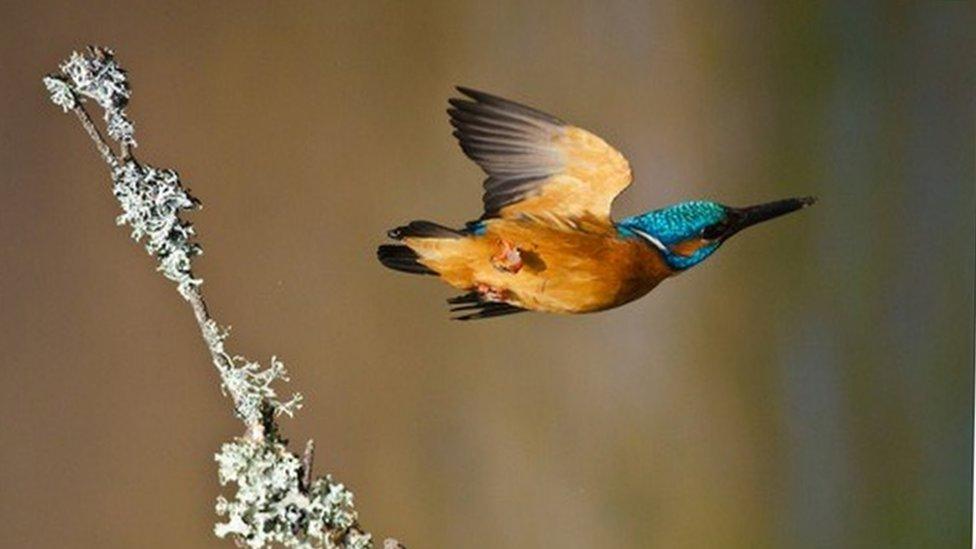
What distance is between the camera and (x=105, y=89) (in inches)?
58.4

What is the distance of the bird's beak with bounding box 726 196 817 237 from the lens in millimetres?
1854

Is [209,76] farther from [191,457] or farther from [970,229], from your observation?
[970,229]

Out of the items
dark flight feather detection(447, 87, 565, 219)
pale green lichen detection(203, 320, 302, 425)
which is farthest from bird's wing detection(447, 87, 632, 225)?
pale green lichen detection(203, 320, 302, 425)

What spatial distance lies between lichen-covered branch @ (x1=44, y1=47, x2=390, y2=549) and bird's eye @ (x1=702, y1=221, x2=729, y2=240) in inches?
26.4

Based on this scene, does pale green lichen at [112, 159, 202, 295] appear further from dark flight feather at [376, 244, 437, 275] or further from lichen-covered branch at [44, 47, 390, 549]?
dark flight feather at [376, 244, 437, 275]

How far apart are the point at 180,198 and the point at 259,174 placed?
118 mm

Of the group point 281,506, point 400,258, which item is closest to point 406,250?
point 400,258

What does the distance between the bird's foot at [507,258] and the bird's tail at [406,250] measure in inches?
3.6

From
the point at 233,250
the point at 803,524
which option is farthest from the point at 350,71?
the point at 803,524

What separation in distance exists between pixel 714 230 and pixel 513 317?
349 mm

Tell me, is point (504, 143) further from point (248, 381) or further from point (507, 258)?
point (248, 381)

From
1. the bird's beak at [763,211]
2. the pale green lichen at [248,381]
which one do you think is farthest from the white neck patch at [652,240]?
the pale green lichen at [248,381]

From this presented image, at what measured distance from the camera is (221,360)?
1499mm

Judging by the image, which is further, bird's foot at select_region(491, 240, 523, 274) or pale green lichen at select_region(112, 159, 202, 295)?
bird's foot at select_region(491, 240, 523, 274)
